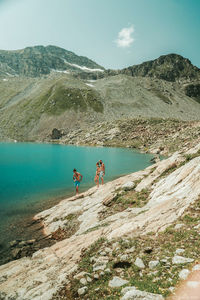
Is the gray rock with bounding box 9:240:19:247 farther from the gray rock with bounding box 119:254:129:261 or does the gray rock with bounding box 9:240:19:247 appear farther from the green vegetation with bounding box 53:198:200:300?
the gray rock with bounding box 119:254:129:261

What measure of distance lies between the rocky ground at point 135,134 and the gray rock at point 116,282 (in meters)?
72.6

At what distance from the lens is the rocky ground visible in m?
86.6

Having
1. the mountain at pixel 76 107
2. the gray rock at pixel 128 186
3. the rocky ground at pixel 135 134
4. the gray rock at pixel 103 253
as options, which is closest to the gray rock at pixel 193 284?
the gray rock at pixel 103 253

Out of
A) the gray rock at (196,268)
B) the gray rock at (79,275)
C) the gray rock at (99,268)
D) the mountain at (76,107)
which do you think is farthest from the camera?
the mountain at (76,107)

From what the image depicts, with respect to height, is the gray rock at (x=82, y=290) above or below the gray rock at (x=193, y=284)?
below

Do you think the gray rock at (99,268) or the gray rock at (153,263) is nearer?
the gray rock at (153,263)

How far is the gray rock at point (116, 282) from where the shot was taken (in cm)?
802

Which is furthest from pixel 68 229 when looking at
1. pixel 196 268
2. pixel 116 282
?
pixel 196 268

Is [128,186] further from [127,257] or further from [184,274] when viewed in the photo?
[184,274]

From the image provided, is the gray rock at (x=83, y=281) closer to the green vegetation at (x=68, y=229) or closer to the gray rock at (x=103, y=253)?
the gray rock at (x=103, y=253)

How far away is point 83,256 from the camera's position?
11.0m

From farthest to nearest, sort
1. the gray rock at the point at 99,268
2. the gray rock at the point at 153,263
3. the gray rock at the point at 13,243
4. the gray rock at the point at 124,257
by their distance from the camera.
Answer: the gray rock at the point at 13,243
the gray rock at the point at 124,257
the gray rock at the point at 99,268
the gray rock at the point at 153,263

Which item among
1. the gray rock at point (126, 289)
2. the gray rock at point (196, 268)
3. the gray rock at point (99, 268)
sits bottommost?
the gray rock at point (99, 268)

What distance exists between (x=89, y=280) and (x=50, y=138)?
124 meters
